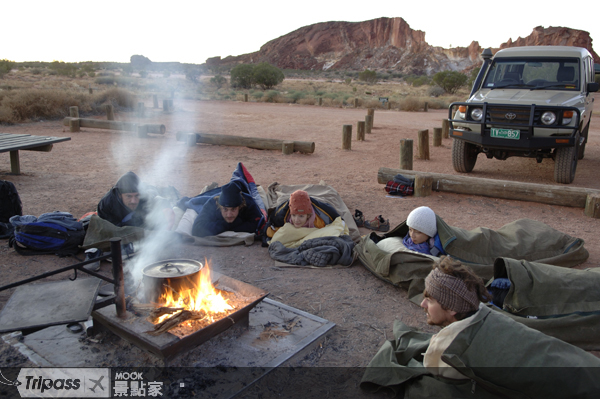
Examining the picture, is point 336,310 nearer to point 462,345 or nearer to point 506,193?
point 462,345

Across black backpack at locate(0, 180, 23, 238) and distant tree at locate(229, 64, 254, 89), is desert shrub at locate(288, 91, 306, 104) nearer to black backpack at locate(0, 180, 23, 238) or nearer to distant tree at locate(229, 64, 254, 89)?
distant tree at locate(229, 64, 254, 89)

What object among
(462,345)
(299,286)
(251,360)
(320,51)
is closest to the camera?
(462,345)

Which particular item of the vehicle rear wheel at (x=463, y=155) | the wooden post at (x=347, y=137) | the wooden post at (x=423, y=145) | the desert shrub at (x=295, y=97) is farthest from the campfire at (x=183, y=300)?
the desert shrub at (x=295, y=97)

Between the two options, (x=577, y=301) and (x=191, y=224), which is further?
(x=191, y=224)

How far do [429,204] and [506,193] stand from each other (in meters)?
1.20

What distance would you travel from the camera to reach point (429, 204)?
6.83m

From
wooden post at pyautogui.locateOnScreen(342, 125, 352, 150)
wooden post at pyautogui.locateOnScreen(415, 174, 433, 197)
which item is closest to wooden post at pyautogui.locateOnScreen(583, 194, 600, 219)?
wooden post at pyautogui.locateOnScreen(415, 174, 433, 197)

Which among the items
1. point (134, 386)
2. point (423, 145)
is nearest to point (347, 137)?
point (423, 145)

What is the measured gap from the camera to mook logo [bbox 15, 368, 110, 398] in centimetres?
252

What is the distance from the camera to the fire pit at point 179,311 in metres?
2.66

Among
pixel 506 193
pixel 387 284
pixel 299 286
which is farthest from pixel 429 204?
pixel 299 286

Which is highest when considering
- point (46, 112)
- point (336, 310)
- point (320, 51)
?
point (320, 51)

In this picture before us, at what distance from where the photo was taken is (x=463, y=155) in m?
8.74

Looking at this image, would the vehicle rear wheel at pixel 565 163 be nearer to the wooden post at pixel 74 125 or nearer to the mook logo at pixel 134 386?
the mook logo at pixel 134 386
